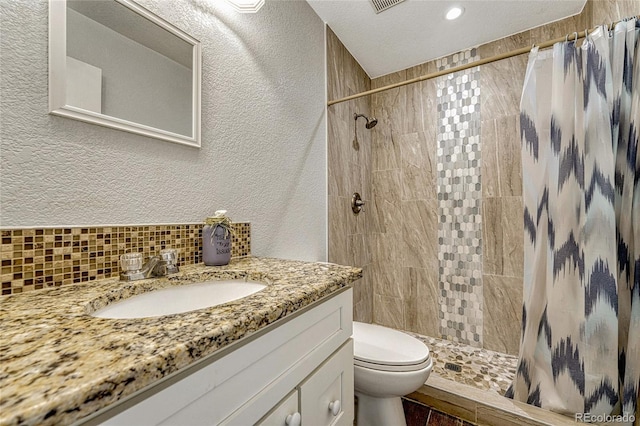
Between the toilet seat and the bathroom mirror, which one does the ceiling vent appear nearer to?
the bathroom mirror

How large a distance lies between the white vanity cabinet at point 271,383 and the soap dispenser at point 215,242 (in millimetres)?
434

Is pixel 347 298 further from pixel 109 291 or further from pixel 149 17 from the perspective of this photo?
pixel 149 17

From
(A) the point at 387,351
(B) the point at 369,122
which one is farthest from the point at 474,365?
(B) the point at 369,122

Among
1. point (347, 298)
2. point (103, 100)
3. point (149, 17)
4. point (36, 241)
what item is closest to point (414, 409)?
point (347, 298)

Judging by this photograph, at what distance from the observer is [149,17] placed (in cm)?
89

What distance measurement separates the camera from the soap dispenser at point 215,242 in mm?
961

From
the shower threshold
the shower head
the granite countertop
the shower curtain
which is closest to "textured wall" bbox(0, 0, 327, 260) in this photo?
the granite countertop

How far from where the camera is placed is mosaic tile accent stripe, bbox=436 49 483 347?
2055mm

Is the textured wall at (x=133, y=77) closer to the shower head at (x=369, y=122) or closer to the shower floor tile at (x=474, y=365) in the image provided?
the shower head at (x=369, y=122)

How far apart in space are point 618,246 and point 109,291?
177cm

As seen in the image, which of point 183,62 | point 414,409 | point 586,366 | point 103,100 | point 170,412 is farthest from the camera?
point 414,409

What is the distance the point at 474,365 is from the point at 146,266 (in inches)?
78.2

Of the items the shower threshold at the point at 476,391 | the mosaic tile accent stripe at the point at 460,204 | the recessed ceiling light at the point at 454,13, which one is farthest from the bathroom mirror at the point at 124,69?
the mosaic tile accent stripe at the point at 460,204

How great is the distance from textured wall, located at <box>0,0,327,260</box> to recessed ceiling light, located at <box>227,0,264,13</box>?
0.05 meters
